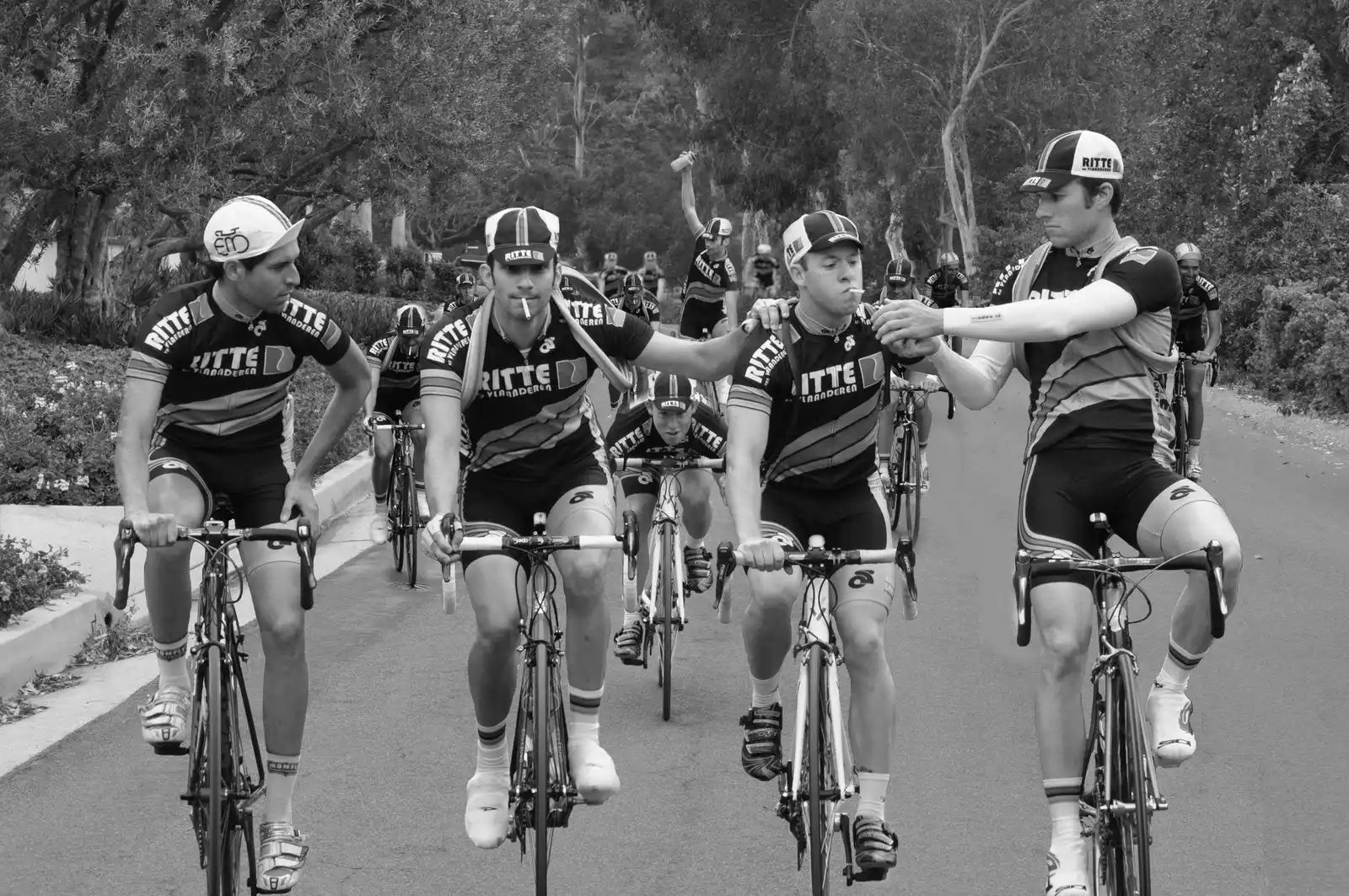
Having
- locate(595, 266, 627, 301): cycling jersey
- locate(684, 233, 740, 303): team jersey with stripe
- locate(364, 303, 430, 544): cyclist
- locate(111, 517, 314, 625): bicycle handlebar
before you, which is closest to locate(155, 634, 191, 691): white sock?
locate(111, 517, 314, 625): bicycle handlebar

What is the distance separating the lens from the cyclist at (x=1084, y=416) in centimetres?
593

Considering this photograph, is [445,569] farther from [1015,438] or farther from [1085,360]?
[1015,438]

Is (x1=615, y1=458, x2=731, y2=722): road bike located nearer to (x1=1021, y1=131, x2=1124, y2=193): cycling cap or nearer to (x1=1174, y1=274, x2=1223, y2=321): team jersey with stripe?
(x1=1021, y1=131, x2=1124, y2=193): cycling cap

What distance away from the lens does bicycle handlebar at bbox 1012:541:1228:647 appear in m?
5.68

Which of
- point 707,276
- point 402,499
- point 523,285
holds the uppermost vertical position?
point 707,276

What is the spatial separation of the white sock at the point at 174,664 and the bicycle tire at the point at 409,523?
5676mm

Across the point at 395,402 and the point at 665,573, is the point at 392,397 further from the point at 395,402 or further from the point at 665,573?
the point at 665,573

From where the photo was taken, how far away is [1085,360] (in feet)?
20.7

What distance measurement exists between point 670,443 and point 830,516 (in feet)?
13.1

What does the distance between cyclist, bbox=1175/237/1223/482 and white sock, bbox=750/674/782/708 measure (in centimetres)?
1003

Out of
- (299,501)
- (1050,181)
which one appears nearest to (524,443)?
(299,501)

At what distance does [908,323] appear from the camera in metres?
5.80

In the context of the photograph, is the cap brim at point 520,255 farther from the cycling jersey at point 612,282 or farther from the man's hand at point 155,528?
the cycling jersey at point 612,282

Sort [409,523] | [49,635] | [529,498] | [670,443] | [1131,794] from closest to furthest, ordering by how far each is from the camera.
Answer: [1131,794], [529,498], [49,635], [670,443], [409,523]
